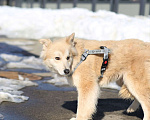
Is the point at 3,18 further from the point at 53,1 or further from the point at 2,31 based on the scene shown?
the point at 53,1

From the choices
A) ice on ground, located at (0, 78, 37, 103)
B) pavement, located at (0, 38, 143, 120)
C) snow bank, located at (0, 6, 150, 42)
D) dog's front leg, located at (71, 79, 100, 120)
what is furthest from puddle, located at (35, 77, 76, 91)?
snow bank, located at (0, 6, 150, 42)

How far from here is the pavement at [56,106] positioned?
5.44m

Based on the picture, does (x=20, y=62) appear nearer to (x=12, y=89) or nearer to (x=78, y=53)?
(x=12, y=89)

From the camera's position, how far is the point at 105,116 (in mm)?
5559

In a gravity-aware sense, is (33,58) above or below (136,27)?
below

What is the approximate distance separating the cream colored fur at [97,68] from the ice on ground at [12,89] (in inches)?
54.6

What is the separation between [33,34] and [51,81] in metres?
11.6

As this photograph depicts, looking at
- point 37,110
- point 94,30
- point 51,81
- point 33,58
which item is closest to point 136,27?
point 94,30

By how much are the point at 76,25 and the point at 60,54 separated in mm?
12930

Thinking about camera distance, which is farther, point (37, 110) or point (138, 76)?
point (37, 110)

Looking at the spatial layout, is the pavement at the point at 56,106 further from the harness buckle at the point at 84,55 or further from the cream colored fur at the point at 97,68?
the harness buckle at the point at 84,55

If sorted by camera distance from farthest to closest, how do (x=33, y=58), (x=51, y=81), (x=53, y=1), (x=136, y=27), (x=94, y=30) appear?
1. (x=53, y=1)
2. (x=94, y=30)
3. (x=136, y=27)
4. (x=33, y=58)
5. (x=51, y=81)

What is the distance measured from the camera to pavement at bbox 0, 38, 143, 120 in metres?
5.44

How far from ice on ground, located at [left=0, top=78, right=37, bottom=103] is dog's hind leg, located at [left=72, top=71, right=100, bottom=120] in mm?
1678
